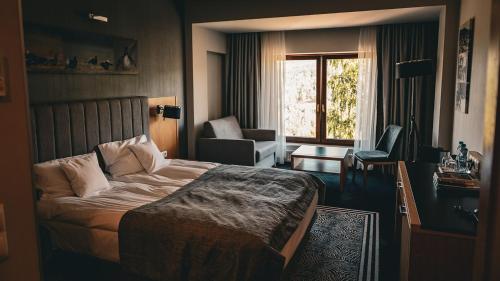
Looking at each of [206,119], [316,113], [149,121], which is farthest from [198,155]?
[316,113]

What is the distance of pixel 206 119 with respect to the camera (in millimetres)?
6094

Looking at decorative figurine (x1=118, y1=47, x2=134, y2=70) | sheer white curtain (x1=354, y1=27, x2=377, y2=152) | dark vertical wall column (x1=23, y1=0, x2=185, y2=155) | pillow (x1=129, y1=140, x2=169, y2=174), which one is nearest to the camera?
dark vertical wall column (x1=23, y1=0, x2=185, y2=155)

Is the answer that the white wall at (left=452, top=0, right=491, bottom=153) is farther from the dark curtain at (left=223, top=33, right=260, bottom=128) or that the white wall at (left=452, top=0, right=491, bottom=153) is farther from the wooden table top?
the dark curtain at (left=223, top=33, right=260, bottom=128)

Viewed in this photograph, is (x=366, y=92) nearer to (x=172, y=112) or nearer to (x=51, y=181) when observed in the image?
(x=172, y=112)

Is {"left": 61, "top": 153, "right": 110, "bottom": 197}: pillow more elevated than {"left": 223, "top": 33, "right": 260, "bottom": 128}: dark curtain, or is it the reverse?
{"left": 223, "top": 33, "right": 260, "bottom": 128}: dark curtain

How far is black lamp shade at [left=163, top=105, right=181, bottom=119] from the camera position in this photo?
4.82m

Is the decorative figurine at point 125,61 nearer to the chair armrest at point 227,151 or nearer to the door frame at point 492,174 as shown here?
the chair armrest at point 227,151

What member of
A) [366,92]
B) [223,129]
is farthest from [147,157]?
[366,92]

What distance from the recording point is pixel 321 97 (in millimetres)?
6465

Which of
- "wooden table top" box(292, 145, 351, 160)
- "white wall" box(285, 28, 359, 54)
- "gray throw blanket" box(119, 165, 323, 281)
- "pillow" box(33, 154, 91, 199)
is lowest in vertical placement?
"gray throw blanket" box(119, 165, 323, 281)

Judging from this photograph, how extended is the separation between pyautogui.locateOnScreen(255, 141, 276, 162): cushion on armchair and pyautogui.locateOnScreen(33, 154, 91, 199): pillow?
111 inches

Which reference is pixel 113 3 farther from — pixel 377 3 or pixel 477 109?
pixel 477 109

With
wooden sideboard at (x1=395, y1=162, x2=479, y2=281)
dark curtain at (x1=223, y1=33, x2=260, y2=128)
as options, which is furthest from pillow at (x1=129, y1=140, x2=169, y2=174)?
dark curtain at (x1=223, y1=33, x2=260, y2=128)

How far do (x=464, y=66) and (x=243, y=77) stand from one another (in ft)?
12.2
